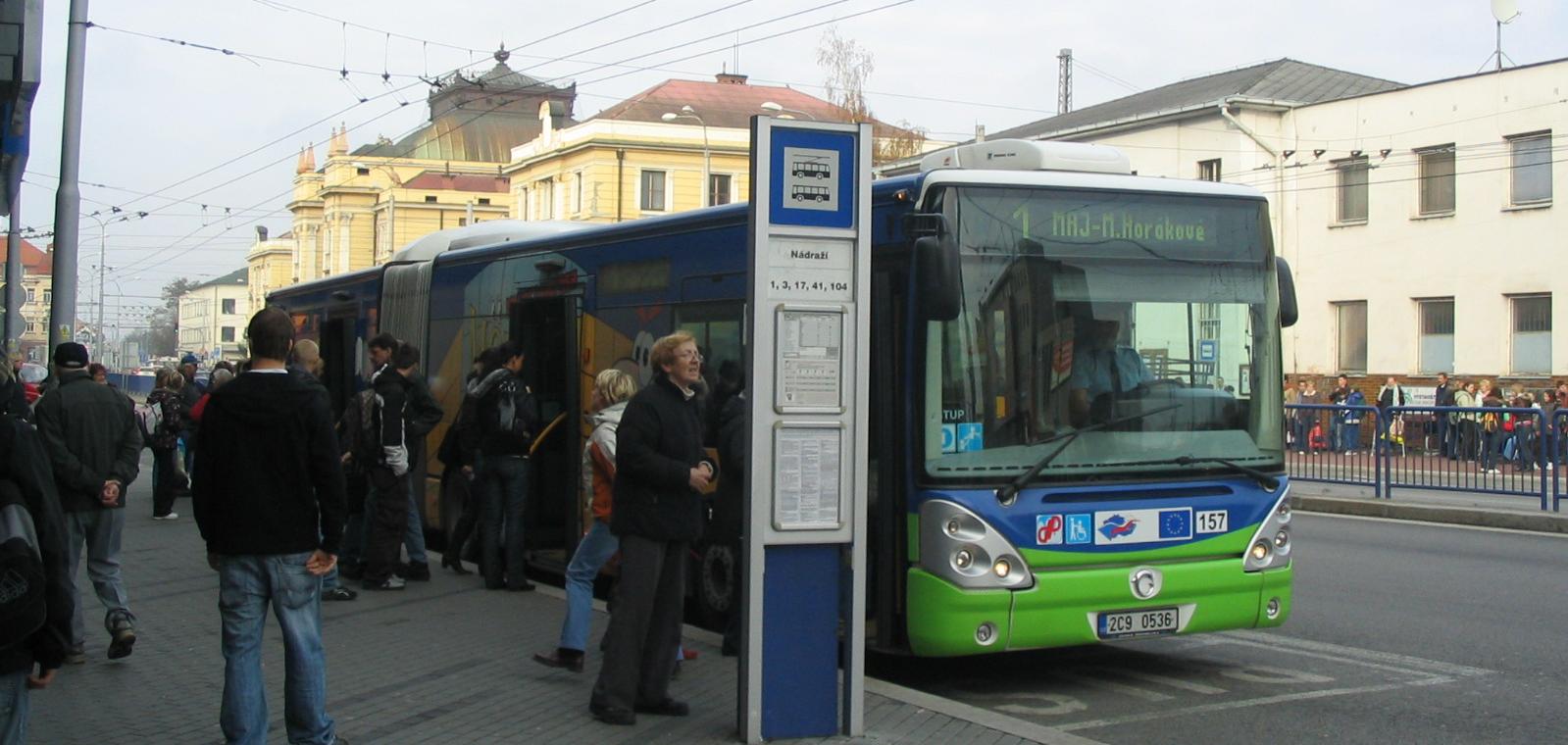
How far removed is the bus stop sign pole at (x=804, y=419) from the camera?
648 cm

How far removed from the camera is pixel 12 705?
4.64 meters

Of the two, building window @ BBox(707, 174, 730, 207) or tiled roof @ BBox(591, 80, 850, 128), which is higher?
tiled roof @ BBox(591, 80, 850, 128)

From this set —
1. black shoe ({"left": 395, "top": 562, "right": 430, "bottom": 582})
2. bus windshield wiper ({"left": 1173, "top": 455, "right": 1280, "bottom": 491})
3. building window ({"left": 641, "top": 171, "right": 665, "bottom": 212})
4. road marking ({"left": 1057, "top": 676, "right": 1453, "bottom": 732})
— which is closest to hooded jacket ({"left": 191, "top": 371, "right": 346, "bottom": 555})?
road marking ({"left": 1057, "top": 676, "right": 1453, "bottom": 732})

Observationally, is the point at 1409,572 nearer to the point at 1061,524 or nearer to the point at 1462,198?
the point at 1061,524

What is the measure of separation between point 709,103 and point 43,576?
74.5 m

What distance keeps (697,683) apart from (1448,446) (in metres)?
13.2

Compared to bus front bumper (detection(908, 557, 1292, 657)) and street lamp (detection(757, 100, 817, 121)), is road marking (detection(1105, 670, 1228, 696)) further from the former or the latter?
street lamp (detection(757, 100, 817, 121))

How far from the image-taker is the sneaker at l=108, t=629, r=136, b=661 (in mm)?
8523

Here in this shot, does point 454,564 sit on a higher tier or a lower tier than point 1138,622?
lower

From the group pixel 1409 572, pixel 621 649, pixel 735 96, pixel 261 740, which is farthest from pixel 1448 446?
pixel 735 96

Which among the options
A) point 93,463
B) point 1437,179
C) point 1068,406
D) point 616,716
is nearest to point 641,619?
point 616,716

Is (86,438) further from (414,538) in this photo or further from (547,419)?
(547,419)

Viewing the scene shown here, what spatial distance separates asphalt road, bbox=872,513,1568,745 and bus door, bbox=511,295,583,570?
4054 millimetres

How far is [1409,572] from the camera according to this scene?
1311 cm
